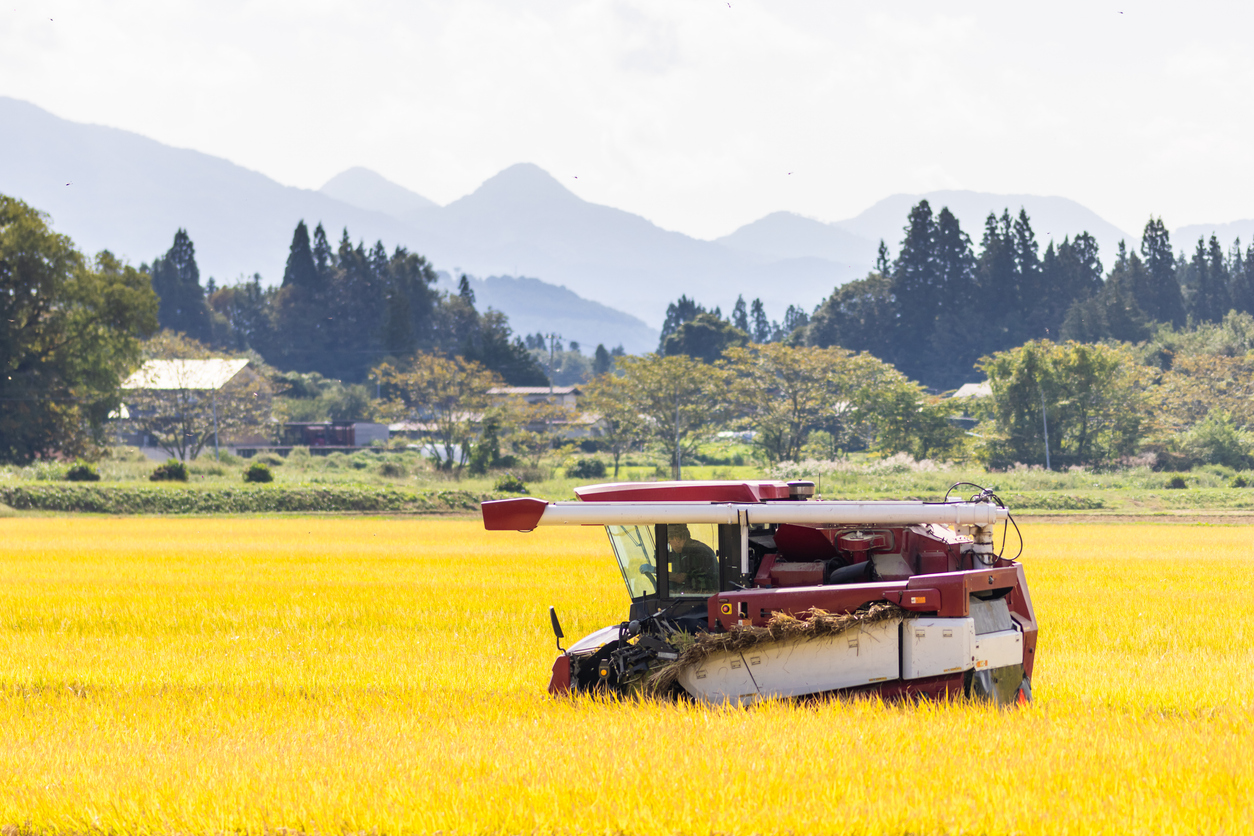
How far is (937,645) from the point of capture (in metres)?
6.33

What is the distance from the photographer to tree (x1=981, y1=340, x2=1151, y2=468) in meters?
61.2

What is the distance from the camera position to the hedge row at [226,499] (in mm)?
43688

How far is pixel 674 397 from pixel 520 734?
194 ft

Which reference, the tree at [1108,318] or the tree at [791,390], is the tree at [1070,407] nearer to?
the tree at [791,390]

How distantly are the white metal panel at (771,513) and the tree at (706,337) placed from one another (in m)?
108

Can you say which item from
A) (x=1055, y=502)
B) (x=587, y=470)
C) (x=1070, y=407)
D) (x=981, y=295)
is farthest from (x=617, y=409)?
(x=981, y=295)

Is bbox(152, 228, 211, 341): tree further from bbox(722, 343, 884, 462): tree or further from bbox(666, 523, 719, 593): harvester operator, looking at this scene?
bbox(666, 523, 719, 593): harvester operator

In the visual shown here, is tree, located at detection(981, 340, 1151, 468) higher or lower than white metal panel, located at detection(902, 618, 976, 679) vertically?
higher

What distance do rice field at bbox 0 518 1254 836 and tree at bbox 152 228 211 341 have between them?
116171mm

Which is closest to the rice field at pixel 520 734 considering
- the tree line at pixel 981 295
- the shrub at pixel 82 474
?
the shrub at pixel 82 474

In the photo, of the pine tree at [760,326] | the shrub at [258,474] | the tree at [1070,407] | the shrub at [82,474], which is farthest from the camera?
the pine tree at [760,326]

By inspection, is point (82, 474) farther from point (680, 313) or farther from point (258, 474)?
point (680, 313)

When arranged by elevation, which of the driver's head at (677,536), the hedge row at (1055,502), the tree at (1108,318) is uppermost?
the tree at (1108,318)

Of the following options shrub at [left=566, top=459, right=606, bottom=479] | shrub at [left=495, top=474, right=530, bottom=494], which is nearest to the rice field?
shrub at [left=495, top=474, right=530, bottom=494]
